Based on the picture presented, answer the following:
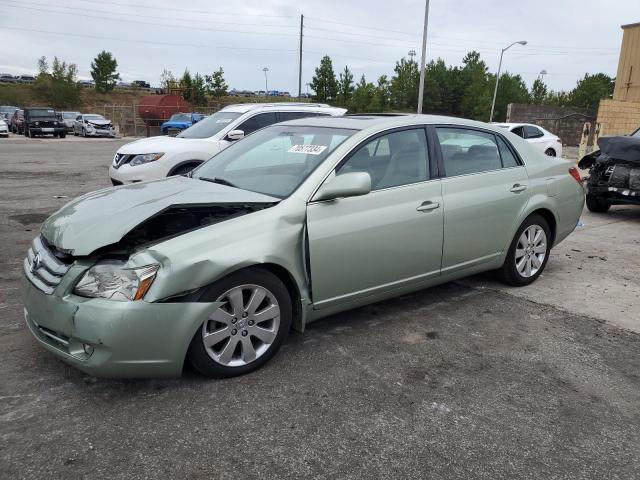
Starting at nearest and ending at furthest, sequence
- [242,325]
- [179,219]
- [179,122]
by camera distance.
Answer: [242,325]
[179,219]
[179,122]

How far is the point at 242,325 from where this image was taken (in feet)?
10.6

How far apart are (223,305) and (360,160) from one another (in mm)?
1474

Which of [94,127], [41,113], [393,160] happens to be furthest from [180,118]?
[393,160]

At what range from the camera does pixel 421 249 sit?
4.07m

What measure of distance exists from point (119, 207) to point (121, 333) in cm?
96

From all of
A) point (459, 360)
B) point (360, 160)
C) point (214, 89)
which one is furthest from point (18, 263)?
point (214, 89)

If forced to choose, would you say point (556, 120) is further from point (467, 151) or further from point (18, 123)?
point (18, 123)

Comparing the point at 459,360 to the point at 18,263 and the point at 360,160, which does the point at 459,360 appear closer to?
the point at 360,160

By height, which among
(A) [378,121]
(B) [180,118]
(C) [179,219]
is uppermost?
(A) [378,121]

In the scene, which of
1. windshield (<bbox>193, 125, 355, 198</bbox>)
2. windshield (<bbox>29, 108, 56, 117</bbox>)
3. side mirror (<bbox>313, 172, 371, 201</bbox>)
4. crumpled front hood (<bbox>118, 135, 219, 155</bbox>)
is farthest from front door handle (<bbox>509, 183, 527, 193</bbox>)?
windshield (<bbox>29, 108, 56, 117</bbox>)

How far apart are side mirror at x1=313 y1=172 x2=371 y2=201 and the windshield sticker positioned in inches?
17.6

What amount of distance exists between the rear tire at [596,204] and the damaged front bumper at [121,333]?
8080 mm

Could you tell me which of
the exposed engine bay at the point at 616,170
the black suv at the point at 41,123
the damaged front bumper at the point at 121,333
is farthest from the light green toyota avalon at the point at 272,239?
the black suv at the point at 41,123

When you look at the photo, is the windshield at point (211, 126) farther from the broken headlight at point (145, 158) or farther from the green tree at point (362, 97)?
the green tree at point (362, 97)
